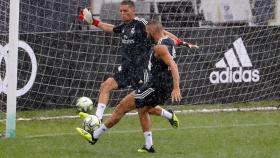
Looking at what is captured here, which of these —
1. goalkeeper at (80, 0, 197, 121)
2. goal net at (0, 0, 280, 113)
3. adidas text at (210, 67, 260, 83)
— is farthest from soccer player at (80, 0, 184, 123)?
adidas text at (210, 67, 260, 83)

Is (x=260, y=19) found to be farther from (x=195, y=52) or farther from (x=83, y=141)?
(x=83, y=141)

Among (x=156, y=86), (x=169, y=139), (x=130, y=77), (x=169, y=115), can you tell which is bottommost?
(x=169, y=139)

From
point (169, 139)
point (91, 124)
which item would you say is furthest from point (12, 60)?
point (169, 139)

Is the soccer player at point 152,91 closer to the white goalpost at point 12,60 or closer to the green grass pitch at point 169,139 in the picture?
the green grass pitch at point 169,139

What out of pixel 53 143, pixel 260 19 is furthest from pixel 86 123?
pixel 260 19

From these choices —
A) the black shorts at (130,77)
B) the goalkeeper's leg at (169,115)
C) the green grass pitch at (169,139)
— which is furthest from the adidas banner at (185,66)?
the goalkeeper's leg at (169,115)

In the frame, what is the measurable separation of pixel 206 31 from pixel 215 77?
924 millimetres

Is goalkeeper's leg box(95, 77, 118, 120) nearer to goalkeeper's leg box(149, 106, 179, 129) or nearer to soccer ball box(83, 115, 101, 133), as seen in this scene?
soccer ball box(83, 115, 101, 133)

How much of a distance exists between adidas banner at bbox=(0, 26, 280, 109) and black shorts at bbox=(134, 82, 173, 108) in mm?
3928

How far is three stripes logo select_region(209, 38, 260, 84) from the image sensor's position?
50.7 feet

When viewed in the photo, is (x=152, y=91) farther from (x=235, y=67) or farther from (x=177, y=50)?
(x=235, y=67)

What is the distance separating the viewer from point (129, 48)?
12.1 m

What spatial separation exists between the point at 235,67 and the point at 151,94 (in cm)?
552

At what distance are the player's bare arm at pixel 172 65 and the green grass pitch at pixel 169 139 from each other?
770mm
